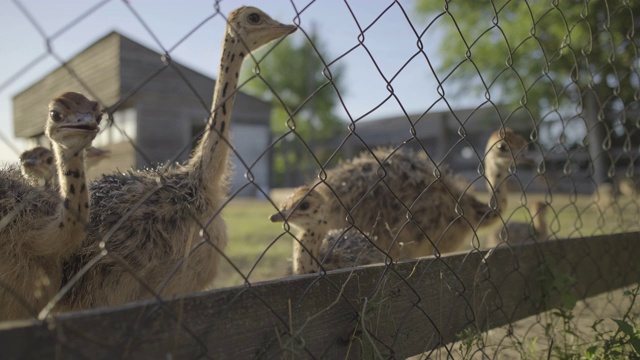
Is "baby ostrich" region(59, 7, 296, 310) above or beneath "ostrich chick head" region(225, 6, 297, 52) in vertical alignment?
beneath

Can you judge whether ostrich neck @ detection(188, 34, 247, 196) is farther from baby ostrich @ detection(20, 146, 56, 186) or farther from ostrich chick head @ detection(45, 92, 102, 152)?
baby ostrich @ detection(20, 146, 56, 186)

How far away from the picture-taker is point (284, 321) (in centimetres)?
219

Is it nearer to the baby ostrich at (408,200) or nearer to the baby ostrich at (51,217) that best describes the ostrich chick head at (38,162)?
the baby ostrich at (51,217)

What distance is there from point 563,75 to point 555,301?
15.6 meters

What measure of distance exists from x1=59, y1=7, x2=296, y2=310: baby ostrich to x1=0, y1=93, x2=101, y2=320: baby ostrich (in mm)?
169

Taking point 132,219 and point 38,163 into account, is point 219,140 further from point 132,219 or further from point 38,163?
point 38,163

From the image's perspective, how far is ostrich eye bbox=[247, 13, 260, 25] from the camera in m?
3.90

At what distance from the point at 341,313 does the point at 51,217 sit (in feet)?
5.40

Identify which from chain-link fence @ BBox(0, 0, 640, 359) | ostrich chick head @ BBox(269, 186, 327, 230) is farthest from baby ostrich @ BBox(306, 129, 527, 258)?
ostrich chick head @ BBox(269, 186, 327, 230)

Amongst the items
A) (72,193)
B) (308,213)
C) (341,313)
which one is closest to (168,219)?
(72,193)

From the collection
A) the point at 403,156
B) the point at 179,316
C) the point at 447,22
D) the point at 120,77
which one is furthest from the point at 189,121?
the point at 179,316

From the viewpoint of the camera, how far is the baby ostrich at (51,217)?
8.53 ft

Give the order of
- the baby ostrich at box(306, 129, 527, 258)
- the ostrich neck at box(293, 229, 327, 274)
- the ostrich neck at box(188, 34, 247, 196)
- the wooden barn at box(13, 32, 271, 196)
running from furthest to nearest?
the wooden barn at box(13, 32, 271, 196) < the baby ostrich at box(306, 129, 527, 258) < the ostrich neck at box(293, 229, 327, 274) < the ostrich neck at box(188, 34, 247, 196)

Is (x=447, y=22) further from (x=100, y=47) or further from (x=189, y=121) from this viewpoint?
(x=100, y=47)
